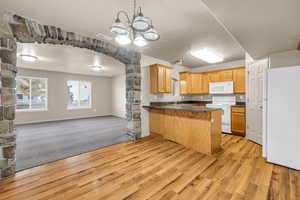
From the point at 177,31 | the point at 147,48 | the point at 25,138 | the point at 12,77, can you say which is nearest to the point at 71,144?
the point at 25,138

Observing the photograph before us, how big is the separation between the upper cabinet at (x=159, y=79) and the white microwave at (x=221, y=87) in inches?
71.9

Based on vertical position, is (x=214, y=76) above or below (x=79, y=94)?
above

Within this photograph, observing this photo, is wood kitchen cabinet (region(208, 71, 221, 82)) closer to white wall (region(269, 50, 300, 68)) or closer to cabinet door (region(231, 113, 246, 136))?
cabinet door (region(231, 113, 246, 136))

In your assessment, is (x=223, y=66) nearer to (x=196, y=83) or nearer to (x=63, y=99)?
(x=196, y=83)

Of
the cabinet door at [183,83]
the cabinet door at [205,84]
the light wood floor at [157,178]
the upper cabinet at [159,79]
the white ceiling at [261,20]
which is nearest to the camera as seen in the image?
the white ceiling at [261,20]

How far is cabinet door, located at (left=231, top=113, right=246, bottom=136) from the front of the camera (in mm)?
3979

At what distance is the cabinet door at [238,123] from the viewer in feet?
13.1

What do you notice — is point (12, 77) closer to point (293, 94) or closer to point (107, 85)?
point (293, 94)

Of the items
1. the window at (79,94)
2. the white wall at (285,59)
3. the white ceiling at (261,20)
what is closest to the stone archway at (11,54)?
the white ceiling at (261,20)

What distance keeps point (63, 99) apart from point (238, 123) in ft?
26.6

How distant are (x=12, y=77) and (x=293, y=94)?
4.61 m

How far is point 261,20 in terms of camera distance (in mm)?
1760

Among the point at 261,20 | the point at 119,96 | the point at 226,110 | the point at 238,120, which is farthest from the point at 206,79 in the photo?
the point at 119,96

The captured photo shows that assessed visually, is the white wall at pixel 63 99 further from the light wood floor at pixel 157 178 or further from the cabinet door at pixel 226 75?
the cabinet door at pixel 226 75
